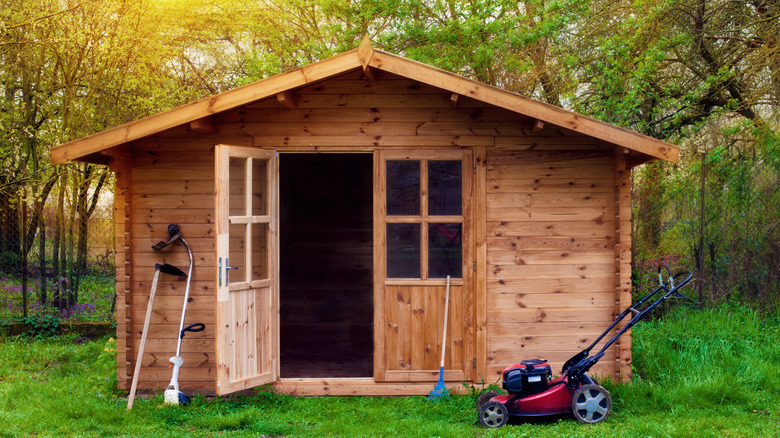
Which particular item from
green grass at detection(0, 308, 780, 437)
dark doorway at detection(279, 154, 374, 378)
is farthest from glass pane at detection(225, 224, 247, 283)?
dark doorway at detection(279, 154, 374, 378)

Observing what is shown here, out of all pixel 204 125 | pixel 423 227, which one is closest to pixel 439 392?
pixel 423 227

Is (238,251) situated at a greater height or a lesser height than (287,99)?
lesser

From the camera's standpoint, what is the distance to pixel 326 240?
8.95 m

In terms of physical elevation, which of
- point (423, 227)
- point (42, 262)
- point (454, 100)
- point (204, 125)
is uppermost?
point (454, 100)

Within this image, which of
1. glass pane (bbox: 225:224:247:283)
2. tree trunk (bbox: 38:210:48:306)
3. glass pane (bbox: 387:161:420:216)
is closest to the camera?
glass pane (bbox: 225:224:247:283)

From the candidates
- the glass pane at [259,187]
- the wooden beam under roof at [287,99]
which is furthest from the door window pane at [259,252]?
the wooden beam under roof at [287,99]

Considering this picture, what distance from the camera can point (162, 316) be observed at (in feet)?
19.2

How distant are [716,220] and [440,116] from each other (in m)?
4.24

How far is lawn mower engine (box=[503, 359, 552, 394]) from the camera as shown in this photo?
4.91m

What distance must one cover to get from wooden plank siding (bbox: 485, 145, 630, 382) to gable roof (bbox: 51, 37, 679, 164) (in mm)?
480

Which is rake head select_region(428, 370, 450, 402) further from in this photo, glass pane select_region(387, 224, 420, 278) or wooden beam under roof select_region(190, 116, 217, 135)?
wooden beam under roof select_region(190, 116, 217, 135)

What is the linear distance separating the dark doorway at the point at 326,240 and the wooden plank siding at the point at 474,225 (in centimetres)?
295

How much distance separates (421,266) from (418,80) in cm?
155

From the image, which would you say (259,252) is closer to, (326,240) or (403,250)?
(403,250)
